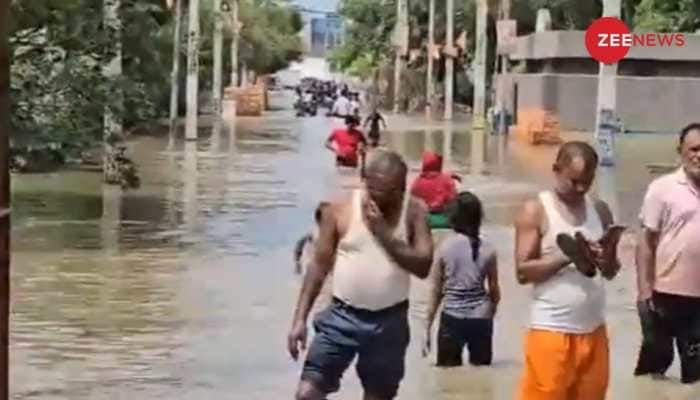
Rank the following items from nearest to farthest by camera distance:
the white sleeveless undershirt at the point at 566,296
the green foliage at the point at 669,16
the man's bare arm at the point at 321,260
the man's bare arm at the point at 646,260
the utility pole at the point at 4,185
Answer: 1. the utility pole at the point at 4,185
2. the man's bare arm at the point at 321,260
3. the white sleeveless undershirt at the point at 566,296
4. the man's bare arm at the point at 646,260
5. the green foliage at the point at 669,16

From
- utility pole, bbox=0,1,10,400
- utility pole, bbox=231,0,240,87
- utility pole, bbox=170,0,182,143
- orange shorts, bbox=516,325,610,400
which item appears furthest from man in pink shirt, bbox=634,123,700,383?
utility pole, bbox=231,0,240,87

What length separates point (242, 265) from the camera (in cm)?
1684

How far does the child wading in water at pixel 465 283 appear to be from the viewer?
1048 cm

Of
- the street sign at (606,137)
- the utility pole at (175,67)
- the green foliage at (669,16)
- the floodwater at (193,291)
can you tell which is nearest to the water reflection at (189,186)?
the floodwater at (193,291)

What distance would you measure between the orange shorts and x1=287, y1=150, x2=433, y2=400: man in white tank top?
57 centimetres

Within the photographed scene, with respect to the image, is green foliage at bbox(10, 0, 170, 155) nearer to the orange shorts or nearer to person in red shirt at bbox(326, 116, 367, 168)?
person in red shirt at bbox(326, 116, 367, 168)

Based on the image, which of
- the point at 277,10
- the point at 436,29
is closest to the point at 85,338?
the point at 436,29

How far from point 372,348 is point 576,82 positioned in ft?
164

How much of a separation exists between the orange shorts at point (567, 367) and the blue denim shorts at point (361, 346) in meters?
0.56

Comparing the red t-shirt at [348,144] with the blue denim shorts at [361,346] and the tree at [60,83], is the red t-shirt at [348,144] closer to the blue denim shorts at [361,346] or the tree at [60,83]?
the tree at [60,83]

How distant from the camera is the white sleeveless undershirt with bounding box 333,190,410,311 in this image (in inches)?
279

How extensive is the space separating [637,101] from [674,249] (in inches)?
1849

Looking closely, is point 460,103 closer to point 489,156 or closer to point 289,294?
point 489,156

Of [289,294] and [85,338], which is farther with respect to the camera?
[289,294]
